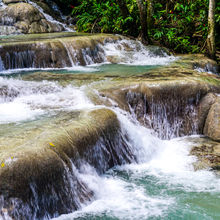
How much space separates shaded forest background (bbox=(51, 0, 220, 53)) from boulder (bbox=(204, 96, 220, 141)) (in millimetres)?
5300

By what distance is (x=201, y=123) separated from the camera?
6.86m

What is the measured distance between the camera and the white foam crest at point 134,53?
33.3ft

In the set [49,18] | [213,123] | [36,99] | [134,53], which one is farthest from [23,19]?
[213,123]

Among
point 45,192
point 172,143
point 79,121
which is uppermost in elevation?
point 79,121

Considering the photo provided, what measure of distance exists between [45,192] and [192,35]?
33.1 ft

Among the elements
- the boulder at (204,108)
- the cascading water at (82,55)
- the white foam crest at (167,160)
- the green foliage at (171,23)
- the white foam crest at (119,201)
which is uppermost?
the green foliage at (171,23)

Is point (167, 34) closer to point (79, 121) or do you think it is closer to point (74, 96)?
point (74, 96)

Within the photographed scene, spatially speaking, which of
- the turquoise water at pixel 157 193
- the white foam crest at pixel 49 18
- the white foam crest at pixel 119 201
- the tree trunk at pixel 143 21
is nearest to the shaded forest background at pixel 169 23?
the tree trunk at pixel 143 21

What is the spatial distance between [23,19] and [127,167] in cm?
1068

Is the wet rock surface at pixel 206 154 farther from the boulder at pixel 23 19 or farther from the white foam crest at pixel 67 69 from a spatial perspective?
the boulder at pixel 23 19

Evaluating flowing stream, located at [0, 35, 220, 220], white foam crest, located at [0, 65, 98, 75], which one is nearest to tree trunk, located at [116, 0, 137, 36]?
white foam crest, located at [0, 65, 98, 75]

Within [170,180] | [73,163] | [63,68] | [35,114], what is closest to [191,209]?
[170,180]

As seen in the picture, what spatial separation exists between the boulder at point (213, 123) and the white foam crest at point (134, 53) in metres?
3.33

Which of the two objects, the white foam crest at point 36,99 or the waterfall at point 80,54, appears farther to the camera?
the waterfall at point 80,54
